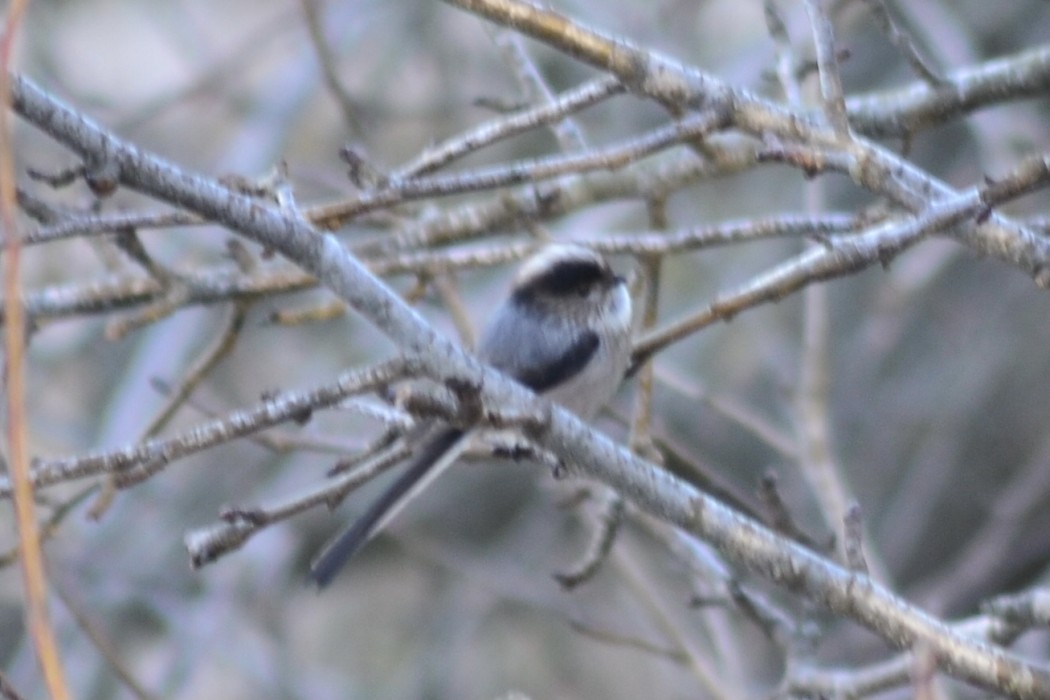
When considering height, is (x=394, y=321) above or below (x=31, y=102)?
below

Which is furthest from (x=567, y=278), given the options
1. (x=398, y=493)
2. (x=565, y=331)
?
(x=398, y=493)

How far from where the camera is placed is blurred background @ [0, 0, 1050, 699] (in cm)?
474

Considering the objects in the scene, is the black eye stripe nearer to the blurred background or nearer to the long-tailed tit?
the long-tailed tit

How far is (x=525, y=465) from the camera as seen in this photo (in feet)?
17.8

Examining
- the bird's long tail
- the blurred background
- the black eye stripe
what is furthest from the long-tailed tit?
the blurred background

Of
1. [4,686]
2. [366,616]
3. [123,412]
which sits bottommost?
[366,616]

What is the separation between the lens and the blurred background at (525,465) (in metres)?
4.74

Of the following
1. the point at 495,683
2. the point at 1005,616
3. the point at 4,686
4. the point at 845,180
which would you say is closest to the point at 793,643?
the point at 1005,616

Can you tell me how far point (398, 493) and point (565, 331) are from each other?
0.83m

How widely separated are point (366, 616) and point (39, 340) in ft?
7.61

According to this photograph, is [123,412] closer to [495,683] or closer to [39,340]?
[39,340]

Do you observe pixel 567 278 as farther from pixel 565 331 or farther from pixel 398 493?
pixel 398 493

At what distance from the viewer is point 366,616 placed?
24.1ft

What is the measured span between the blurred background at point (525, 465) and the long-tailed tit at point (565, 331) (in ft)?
3.27
